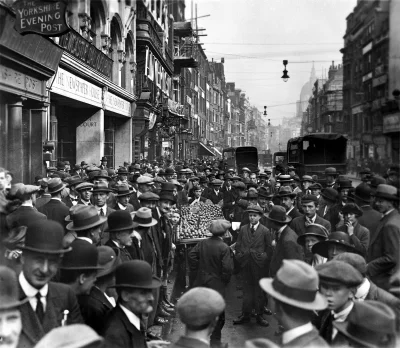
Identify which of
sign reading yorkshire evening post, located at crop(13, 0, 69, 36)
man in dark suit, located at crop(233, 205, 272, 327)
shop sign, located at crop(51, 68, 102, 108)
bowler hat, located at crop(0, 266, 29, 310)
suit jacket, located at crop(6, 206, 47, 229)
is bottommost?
man in dark suit, located at crop(233, 205, 272, 327)

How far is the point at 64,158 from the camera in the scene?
19844mm

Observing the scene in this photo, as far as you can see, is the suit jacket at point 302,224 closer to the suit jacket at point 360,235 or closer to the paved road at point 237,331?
the suit jacket at point 360,235

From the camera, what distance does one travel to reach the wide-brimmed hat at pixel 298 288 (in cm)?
283

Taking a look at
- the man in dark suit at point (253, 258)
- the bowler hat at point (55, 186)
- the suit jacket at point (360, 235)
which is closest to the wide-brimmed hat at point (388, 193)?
the suit jacket at point (360, 235)

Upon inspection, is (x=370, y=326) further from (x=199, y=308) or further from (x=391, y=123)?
(x=391, y=123)

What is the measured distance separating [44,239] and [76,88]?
13579 mm

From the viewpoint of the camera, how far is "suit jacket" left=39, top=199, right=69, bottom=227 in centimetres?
673

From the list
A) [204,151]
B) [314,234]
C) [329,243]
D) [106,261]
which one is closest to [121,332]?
[106,261]

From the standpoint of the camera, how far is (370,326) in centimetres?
268

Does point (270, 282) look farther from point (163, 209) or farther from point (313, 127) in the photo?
point (313, 127)

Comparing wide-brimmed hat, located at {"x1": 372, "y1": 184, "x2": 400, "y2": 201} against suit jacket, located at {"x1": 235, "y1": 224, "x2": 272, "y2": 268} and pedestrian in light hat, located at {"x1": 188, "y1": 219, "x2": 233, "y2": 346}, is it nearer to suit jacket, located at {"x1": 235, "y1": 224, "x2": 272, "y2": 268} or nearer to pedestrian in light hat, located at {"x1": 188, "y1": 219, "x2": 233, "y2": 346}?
suit jacket, located at {"x1": 235, "y1": 224, "x2": 272, "y2": 268}

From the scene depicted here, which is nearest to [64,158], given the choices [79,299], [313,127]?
[79,299]

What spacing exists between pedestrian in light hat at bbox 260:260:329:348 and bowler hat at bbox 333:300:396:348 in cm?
18

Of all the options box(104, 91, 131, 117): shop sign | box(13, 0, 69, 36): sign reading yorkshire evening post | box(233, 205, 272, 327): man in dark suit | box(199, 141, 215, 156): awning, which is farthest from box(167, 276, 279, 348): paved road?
box(199, 141, 215, 156): awning
